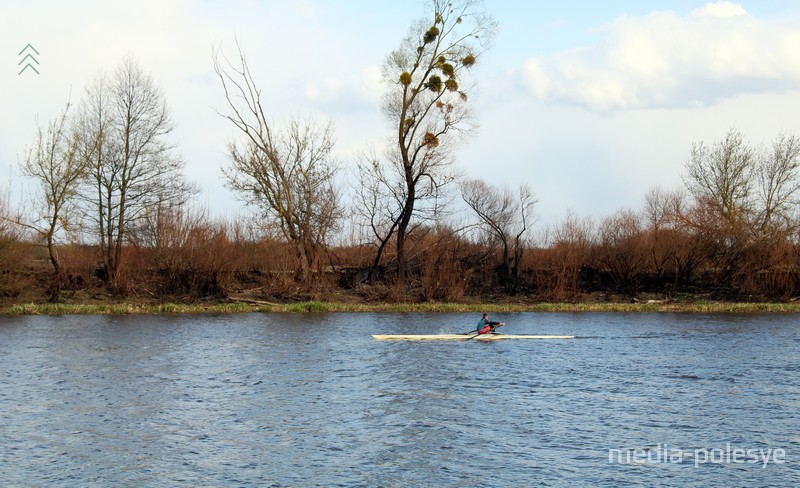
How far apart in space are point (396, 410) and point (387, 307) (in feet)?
83.1

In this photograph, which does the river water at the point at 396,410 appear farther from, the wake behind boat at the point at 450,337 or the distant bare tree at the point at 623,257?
the distant bare tree at the point at 623,257

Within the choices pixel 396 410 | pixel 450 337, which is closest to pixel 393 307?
pixel 450 337

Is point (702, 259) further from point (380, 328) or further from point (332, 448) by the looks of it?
point (332, 448)

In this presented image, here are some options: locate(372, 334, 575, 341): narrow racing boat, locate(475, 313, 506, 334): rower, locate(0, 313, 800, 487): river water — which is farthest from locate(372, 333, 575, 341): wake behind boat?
locate(0, 313, 800, 487): river water

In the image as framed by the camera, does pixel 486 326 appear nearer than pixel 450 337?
No

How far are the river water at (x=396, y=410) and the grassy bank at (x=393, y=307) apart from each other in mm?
8330

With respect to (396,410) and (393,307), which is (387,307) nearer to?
(393,307)

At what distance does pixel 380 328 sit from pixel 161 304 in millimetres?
14704

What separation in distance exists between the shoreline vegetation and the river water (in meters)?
8.36

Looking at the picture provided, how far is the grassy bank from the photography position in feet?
139

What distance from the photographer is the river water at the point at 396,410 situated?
15.1 metres

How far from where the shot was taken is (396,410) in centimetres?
1988

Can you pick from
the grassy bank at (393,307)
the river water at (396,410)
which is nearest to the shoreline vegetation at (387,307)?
the grassy bank at (393,307)

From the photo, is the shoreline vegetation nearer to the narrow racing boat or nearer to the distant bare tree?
the distant bare tree
